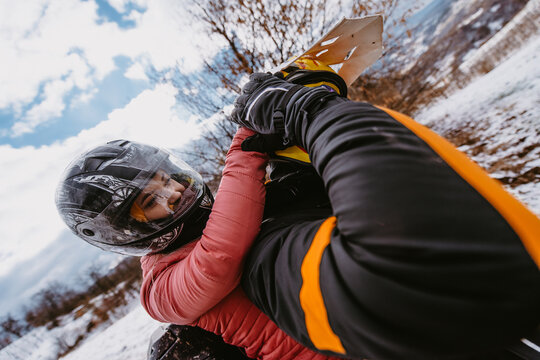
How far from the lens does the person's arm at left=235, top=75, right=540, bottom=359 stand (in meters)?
0.47

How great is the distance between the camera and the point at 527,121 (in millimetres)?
4738

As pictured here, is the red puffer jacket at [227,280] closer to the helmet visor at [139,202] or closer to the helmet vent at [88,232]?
the helmet visor at [139,202]

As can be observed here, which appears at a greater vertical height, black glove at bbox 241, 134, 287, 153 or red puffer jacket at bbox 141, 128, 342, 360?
black glove at bbox 241, 134, 287, 153

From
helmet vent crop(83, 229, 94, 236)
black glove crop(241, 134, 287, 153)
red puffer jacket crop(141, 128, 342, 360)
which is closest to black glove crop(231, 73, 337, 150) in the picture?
black glove crop(241, 134, 287, 153)

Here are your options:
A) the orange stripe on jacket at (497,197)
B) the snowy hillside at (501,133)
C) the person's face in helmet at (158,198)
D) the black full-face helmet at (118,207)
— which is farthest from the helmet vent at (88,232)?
the snowy hillside at (501,133)

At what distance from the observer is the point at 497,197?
1.77 feet

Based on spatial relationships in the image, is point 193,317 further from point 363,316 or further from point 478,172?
point 478,172

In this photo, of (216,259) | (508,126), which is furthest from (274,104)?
(508,126)

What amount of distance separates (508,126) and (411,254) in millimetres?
7087

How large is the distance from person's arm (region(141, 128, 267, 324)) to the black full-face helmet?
27 centimetres

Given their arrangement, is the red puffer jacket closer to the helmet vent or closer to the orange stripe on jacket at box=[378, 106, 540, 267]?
the helmet vent

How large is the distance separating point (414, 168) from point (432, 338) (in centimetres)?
39

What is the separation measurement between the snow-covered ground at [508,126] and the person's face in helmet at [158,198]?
15.1ft

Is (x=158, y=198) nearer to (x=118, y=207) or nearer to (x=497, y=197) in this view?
(x=118, y=207)
